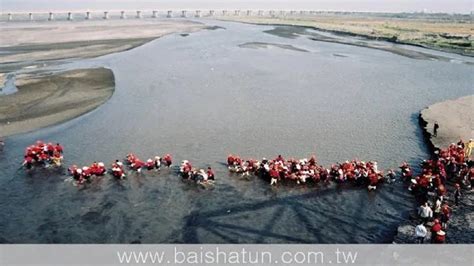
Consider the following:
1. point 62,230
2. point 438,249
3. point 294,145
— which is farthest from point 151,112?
point 438,249

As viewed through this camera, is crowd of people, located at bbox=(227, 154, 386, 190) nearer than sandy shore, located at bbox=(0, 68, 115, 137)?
Yes

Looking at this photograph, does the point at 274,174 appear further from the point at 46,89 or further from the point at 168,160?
the point at 46,89

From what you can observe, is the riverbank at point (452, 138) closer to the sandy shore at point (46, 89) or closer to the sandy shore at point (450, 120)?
the sandy shore at point (450, 120)

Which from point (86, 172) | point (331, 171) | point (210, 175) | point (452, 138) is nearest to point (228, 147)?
point (210, 175)

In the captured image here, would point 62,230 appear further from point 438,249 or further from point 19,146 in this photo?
point 438,249

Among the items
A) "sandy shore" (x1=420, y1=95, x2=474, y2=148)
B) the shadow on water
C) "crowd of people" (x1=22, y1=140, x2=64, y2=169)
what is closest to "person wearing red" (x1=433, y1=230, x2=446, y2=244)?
the shadow on water

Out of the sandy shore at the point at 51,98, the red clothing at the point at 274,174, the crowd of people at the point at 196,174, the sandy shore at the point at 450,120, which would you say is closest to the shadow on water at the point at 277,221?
the red clothing at the point at 274,174

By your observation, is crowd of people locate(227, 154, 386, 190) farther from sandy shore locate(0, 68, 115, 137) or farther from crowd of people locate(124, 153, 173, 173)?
sandy shore locate(0, 68, 115, 137)
